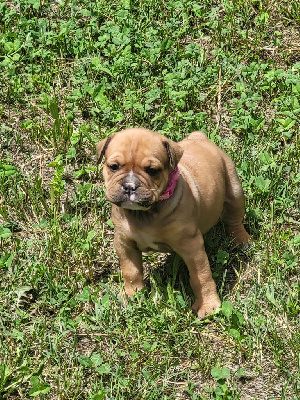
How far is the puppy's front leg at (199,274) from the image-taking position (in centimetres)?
550

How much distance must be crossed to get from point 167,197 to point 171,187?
0.07 metres

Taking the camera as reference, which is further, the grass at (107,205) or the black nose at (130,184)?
the grass at (107,205)

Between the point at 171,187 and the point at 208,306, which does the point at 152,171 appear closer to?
the point at 171,187

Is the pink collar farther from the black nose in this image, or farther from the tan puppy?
the black nose

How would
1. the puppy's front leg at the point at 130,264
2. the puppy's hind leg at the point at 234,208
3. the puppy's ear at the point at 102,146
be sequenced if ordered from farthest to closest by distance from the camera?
the puppy's hind leg at the point at 234,208 < the puppy's front leg at the point at 130,264 < the puppy's ear at the point at 102,146

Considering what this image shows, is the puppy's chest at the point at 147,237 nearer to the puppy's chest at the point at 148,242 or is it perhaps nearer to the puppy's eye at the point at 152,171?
the puppy's chest at the point at 148,242

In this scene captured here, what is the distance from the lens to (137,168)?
Result: 515 centimetres

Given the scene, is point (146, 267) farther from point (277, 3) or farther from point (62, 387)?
point (277, 3)

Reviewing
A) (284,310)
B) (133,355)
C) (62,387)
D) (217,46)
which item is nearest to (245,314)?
(284,310)

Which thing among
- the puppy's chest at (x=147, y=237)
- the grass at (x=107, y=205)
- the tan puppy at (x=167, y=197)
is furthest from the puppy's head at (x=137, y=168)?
the grass at (x=107, y=205)

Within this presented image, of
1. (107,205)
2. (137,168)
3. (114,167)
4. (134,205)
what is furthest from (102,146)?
(107,205)

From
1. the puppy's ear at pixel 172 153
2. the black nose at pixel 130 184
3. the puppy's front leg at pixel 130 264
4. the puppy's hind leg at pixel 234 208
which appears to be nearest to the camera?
the black nose at pixel 130 184

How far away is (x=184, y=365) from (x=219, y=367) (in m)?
0.25

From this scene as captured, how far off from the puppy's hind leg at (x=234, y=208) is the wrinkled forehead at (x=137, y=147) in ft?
3.45
